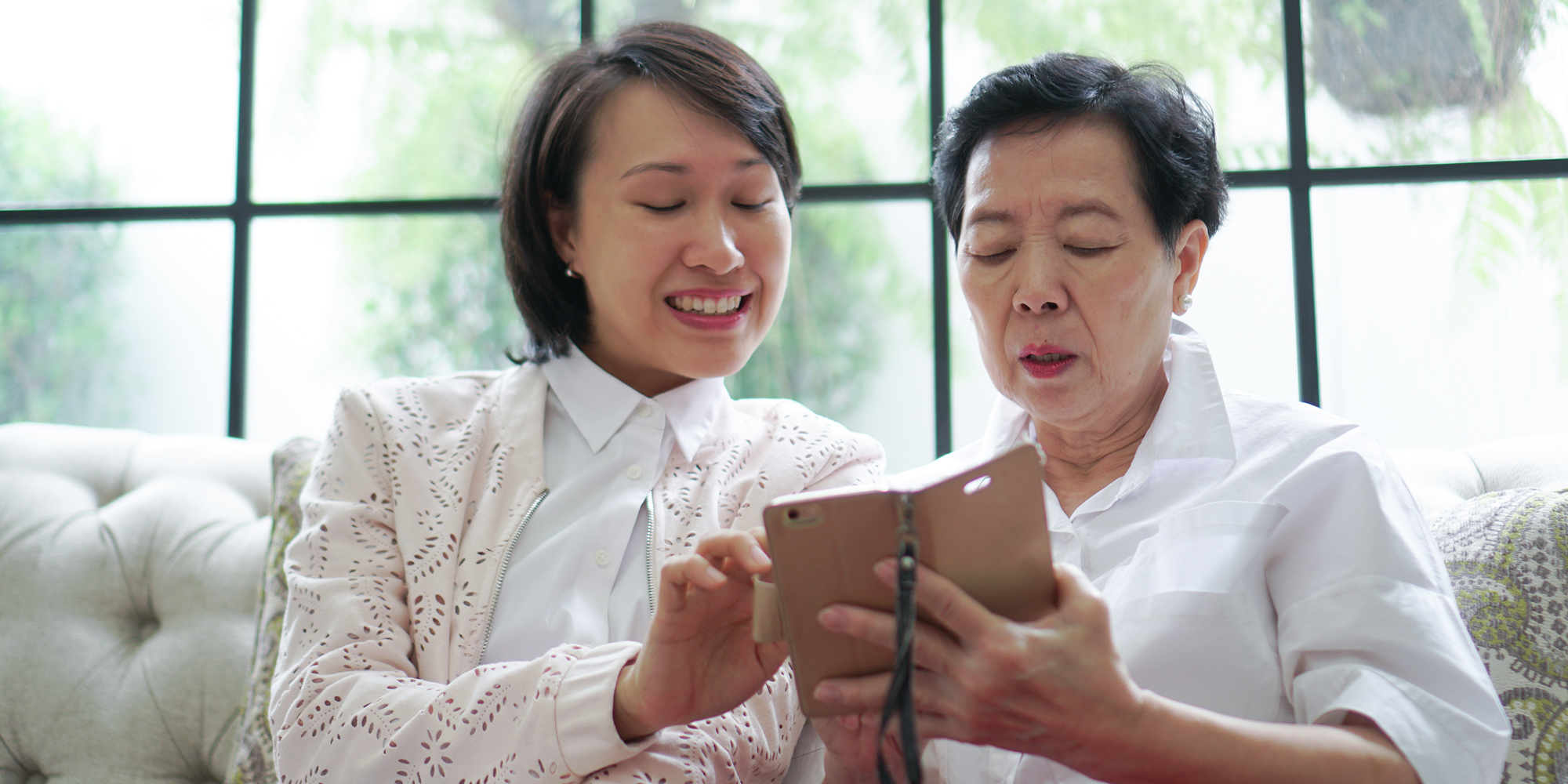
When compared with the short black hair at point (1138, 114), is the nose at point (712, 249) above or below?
below

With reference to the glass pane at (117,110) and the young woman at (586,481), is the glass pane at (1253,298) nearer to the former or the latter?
the young woman at (586,481)

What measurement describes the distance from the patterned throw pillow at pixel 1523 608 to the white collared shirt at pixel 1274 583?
24 centimetres

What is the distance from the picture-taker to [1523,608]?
1171 millimetres

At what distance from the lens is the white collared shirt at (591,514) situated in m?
1.20

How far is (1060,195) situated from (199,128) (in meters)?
1.99

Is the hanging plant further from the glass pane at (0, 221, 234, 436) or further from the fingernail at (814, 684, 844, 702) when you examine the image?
the glass pane at (0, 221, 234, 436)

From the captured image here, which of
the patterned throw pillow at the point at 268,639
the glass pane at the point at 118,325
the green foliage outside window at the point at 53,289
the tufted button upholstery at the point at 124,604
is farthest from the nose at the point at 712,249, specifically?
the green foliage outside window at the point at 53,289

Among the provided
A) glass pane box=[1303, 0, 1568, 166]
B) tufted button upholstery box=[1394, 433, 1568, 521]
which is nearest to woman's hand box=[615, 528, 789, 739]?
tufted button upholstery box=[1394, 433, 1568, 521]

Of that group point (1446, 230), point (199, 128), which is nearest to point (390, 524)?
point (199, 128)

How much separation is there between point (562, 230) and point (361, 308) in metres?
0.92

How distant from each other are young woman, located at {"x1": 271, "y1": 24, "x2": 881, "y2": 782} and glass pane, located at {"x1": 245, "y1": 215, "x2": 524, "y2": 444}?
689mm

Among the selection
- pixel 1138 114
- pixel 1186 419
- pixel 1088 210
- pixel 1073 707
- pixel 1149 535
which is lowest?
pixel 1073 707

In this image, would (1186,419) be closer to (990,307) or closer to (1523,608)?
(990,307)

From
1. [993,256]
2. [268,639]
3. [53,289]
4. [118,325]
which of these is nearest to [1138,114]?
[993,256]
